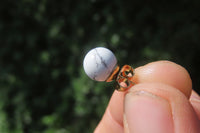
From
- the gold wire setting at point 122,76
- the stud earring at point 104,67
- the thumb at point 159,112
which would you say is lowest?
the thumb at point 159,112

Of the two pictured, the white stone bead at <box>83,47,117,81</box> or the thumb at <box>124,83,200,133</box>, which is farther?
the white stone bead at <box>83,47,117,81</box>

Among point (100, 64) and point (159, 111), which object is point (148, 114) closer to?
point (159, 111)

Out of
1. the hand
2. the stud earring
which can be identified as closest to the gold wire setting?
the stud earring

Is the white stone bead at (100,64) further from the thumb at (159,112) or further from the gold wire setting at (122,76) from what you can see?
the thumb at (159,112)

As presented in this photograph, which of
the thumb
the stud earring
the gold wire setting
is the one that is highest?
the stud earring

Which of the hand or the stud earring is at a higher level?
the stud earring

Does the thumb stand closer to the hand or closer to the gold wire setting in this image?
the hand

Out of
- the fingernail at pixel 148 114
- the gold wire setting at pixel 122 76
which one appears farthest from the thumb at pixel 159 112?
the gold wire setting at pixel 122 76
